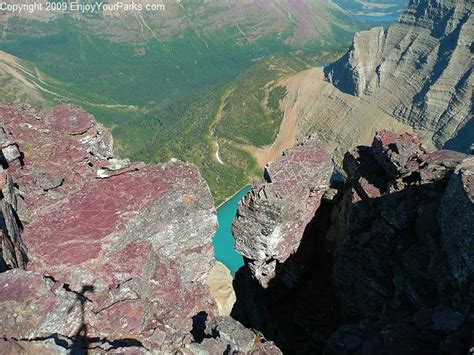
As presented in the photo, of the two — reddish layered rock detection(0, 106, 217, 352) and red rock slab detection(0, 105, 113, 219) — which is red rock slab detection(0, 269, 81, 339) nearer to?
reddish layered rock detection(0, 106, 217, 352)

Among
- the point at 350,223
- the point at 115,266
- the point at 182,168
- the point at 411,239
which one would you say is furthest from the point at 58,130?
the point at 411,239

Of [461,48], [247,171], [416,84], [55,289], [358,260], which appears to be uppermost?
[55,289]

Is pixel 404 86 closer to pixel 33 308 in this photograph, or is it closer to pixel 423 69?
pixel 423 69

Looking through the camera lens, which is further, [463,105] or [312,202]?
[463,105]

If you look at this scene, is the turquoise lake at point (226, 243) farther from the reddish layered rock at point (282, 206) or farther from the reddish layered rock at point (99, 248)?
the reddish layered rock at point (99, 248)

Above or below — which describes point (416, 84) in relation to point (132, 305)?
below

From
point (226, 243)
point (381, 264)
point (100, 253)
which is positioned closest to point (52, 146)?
point (100, 253)

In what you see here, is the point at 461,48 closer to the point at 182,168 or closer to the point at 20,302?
the point at 182,168

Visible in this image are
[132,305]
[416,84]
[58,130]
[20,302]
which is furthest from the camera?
[416,84]
